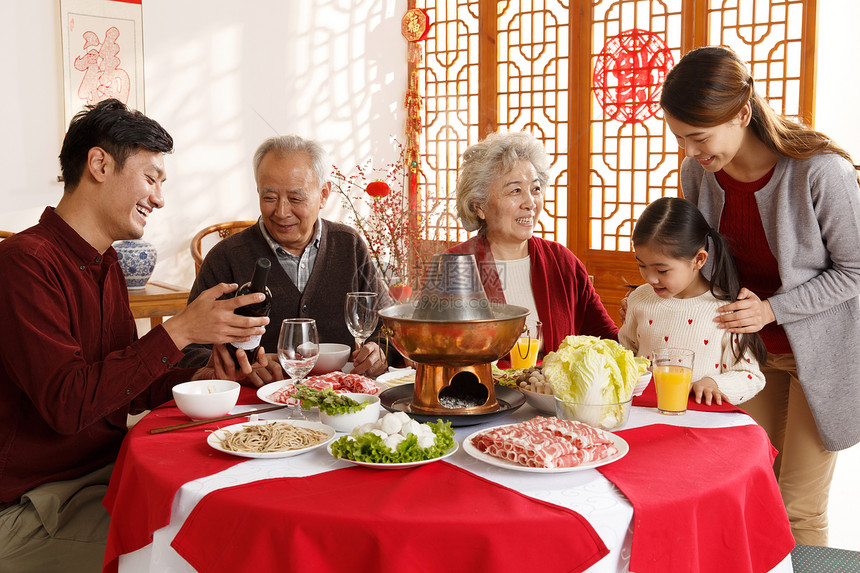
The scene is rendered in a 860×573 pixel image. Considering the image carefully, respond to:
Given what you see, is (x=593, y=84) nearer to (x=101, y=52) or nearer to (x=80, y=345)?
(x=101, y=52)

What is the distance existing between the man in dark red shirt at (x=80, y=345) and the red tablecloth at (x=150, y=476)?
242mm

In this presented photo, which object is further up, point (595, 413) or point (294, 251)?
point (294, 251)

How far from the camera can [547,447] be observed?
1.35 m

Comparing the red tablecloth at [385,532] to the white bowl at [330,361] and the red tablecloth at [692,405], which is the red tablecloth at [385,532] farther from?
the white bowl at [330,361]

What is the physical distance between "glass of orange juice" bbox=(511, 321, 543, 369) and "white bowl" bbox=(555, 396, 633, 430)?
53cm

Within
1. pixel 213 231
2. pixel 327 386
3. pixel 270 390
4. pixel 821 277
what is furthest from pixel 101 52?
pixel 821 277

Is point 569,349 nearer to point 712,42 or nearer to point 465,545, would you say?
point 465,545

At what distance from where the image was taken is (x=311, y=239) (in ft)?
9.26

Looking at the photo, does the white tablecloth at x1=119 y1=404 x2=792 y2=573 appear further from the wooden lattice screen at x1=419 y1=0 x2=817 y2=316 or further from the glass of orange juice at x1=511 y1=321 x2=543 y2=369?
the wooden lattice screen at x1=419 y1=0 x2=817 y2=316

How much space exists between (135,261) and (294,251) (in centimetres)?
162

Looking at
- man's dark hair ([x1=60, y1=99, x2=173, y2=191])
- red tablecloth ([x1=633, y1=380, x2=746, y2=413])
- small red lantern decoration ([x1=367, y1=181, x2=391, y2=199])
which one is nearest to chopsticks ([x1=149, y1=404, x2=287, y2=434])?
man's dark hair ([x1=60, y1=99, x2=173, y2=191])

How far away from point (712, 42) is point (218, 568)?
4.96 metres

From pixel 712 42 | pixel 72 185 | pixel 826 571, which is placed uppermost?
pixel 712 42

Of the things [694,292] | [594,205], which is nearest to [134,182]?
[694,292]
